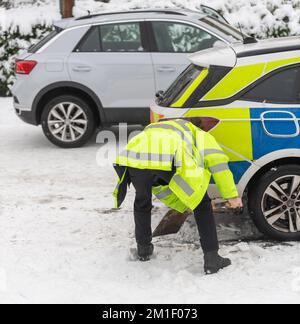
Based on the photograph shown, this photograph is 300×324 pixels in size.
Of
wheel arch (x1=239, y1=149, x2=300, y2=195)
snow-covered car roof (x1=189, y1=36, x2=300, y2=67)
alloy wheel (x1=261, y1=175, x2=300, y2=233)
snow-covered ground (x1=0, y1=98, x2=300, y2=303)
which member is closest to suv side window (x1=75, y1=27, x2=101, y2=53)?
snow-covered ground (x1=0, y1=98, x2=300, y2=303)

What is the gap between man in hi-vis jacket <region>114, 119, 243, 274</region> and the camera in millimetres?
4633

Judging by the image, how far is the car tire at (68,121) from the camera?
8.85 m

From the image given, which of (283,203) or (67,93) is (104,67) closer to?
(67,93)

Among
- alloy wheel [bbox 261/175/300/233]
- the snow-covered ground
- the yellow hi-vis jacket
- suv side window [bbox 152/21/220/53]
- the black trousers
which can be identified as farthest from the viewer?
suv side window [bbox 152/21/220/53]

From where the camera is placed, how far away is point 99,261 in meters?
5.20

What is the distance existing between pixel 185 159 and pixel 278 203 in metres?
1.05

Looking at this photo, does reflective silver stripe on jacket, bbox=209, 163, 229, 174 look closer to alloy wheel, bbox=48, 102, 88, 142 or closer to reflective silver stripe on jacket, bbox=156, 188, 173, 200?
reflective silver stripe on jacket, bbox=156, 188, 173, 200

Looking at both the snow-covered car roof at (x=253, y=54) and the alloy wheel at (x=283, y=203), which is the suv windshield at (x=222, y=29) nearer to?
the snow-covered car roof at (x=253, y=54)

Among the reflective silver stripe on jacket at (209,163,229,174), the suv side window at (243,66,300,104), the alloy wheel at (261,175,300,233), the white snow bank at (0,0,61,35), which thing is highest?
the white snow bank at (0,0,61,35)

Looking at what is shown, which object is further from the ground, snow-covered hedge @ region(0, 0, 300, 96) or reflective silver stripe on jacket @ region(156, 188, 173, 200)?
snow-covered hedge @ region(0, 0, 300, 96)

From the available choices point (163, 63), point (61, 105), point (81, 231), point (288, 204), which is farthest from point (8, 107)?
point (288, 204)

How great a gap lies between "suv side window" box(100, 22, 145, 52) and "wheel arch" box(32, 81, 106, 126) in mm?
628

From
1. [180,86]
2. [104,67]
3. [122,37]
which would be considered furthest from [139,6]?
[180,86]
